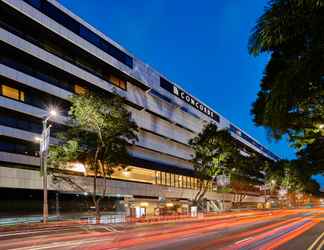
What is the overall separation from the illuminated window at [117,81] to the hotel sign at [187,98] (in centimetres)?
1407

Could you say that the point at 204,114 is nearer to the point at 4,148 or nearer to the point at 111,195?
the point at 111,195

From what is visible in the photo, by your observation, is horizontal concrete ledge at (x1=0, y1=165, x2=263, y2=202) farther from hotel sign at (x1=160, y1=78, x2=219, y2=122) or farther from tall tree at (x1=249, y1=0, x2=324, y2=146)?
tall tree at (x1=249, y1=0, x2=324, y2=146)

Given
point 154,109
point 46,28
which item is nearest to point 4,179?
point 46,28

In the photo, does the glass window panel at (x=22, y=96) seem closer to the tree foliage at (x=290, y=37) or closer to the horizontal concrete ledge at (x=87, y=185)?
the horizontal concrete ledge at (x=87, y=185)

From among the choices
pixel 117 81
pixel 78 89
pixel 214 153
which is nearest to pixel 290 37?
pixel 78 89

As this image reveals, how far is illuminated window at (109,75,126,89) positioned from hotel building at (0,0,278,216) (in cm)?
15

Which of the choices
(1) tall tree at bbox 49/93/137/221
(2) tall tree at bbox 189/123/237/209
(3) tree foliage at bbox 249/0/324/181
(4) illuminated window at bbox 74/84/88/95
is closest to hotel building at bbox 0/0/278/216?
(4) illuminated window at bbox 74/84/88/95

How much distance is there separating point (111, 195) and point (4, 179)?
2146 cm

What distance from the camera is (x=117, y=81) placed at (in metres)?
70.9

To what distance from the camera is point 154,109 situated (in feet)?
268

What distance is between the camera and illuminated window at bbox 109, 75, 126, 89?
69588mm

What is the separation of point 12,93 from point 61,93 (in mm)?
6410

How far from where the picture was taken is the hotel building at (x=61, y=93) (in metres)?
48.2

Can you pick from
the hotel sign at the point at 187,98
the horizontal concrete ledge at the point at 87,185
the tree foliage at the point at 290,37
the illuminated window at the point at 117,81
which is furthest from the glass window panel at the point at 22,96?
the tree foliage at the point at 290,37
